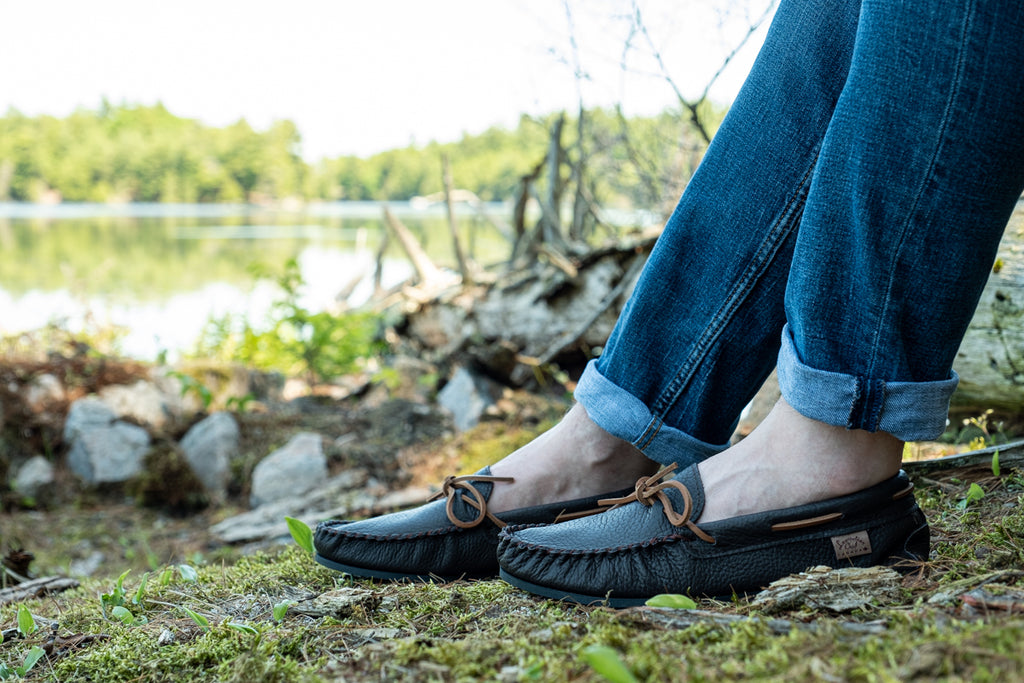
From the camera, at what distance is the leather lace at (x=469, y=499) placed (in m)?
1.28

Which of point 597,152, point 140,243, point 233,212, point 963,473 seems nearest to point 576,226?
point 597,152

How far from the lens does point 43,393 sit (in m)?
3.97

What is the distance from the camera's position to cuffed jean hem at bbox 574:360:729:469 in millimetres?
1237

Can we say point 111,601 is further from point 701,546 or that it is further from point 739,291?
point 739,291

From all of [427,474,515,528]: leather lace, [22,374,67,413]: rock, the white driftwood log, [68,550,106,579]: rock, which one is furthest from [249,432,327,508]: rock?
the white driftwood log

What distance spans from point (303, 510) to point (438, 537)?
1729mm

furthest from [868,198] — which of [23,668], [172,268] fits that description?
[172,268]

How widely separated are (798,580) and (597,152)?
4.37 metres

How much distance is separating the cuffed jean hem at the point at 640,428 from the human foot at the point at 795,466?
19 centimetres

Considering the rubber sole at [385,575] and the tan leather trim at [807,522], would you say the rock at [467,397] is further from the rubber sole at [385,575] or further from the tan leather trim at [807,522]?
the tan leather trim at [807,522]

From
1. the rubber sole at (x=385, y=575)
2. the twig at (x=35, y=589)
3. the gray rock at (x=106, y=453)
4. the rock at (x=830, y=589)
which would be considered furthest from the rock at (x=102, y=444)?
the rock at (x=830, y=589)

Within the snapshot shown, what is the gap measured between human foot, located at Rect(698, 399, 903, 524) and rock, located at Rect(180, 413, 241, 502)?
3061 millimetres

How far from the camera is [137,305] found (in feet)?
36.9

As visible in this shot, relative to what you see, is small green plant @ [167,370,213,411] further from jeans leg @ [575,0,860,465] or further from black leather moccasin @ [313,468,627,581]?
jeans leg @ [575,0,860,465]
